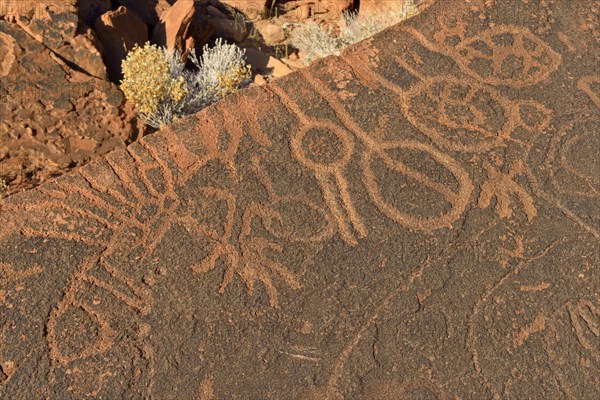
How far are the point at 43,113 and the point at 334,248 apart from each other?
1.88 m

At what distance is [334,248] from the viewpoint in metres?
2.49

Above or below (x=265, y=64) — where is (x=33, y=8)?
above

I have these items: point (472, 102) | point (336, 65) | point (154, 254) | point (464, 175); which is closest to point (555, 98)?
point (472, 102)

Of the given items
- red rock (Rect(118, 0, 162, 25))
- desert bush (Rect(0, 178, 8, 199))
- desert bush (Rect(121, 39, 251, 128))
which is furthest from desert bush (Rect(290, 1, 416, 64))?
desert bush (Rect(0, 178, 8, 199))

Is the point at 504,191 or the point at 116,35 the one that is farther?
the point at 116,35

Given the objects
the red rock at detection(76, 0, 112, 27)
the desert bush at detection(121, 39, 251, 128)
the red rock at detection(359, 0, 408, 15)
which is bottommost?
the red rock at detection(359, 0, 408, 15)

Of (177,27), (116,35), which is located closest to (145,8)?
(177,27)

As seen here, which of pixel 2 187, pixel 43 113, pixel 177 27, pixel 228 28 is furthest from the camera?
pixel 228 28

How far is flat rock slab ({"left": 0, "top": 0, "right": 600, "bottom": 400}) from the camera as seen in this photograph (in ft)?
7.27

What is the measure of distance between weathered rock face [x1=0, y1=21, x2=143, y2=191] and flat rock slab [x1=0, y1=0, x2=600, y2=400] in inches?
39.6

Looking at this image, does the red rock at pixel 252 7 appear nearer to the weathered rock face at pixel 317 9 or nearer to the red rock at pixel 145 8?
the weathered rock face at pixel 317 9

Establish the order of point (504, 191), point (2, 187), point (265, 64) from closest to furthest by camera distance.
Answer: point (504, 191), point (2, 187), point (265, 64)

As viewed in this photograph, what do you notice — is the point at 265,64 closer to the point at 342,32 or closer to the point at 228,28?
the point at 228,28

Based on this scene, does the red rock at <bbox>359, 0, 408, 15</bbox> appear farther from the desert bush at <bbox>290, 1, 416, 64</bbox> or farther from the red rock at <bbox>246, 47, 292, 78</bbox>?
the red rock at <bbox>246, 47, 292, 78</bbox>
